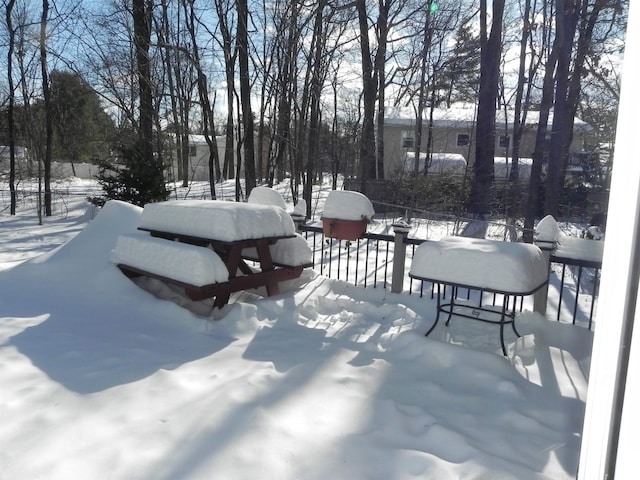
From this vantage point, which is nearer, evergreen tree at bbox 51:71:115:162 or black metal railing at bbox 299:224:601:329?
black metal railing at bbox 299:224:601:329

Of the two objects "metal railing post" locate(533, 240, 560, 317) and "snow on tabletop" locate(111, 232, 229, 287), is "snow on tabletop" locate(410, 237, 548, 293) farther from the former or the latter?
"snow on tabletop" locate(111, 232, 229, 287)

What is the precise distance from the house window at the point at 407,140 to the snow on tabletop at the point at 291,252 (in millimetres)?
20845

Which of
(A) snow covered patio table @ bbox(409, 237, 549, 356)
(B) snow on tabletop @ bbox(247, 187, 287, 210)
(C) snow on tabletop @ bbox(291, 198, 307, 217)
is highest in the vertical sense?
(B) snow on tabletop @ bbox(247, 187, 287, 210)

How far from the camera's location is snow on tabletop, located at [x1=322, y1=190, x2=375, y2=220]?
5.67 meters

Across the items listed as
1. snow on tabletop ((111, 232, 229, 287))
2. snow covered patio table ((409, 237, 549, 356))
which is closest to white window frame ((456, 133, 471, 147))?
snow covered patio table ((409, 237, 549, 356))

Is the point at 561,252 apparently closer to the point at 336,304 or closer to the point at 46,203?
the point at 336,304

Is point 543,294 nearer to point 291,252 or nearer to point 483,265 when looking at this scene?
point 483,265

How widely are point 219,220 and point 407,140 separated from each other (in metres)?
22.3

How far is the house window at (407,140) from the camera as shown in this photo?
24984mm

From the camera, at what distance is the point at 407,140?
25188 millimetres

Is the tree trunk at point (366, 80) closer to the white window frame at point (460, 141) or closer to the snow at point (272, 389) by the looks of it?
the snow at point (272, 389)

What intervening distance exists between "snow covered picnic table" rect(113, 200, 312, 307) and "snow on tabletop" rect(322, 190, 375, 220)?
828 millimetres

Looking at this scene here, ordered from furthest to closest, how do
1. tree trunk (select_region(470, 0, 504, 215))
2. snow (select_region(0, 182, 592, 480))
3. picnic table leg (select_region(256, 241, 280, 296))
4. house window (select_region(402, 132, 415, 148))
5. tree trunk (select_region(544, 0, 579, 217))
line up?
house window (select_region(402, 132, 415, 148)), tree trunk (select_region(470, 0, 504, 215)), tree trunk (select_region(544, 0, 579, 217)), picnic table leg (select_region(256, 241, 280, 296)), snow (select_region(0, 182, 592, 480))

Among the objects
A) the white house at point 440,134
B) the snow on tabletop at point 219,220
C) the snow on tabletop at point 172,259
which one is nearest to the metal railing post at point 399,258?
the snow on tabletop at point 219,220
